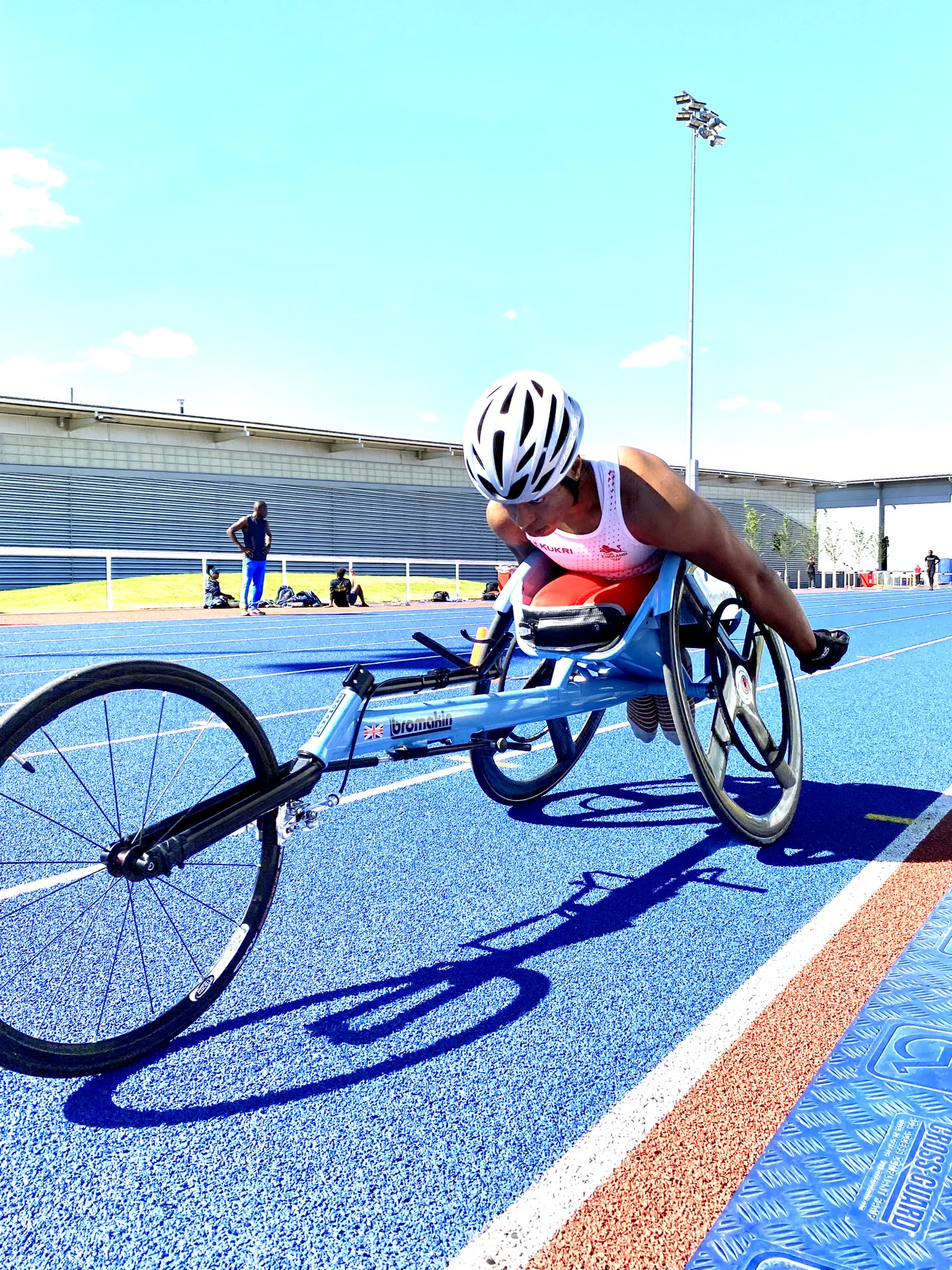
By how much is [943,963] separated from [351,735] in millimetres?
1778

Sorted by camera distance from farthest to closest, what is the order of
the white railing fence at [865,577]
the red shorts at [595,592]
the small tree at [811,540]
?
the small tree at [811,540] → the white railing fence at [865,577] → the red shorts at [595,592]

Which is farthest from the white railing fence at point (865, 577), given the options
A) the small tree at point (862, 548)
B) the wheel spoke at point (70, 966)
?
the wheel spoke at point (70, 966)

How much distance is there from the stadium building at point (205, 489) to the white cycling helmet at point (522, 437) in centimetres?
2688

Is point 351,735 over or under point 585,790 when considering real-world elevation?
over

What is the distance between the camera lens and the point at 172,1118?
1.88 meters

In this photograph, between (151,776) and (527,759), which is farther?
(527,759)

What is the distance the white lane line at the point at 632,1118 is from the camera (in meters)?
1.54

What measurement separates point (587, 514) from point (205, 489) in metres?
35.9

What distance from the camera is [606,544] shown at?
319cm

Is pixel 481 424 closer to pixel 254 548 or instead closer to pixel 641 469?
pixel 641 469

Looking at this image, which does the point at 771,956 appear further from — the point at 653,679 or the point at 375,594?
the point at 375,594

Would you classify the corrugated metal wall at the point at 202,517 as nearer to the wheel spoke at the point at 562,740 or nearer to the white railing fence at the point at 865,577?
the white railing fence at the point at 865,577

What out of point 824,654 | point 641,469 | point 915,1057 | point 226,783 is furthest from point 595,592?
point 226,783

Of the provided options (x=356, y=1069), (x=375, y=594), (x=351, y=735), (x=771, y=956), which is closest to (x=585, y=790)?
(x=771, y=956)
